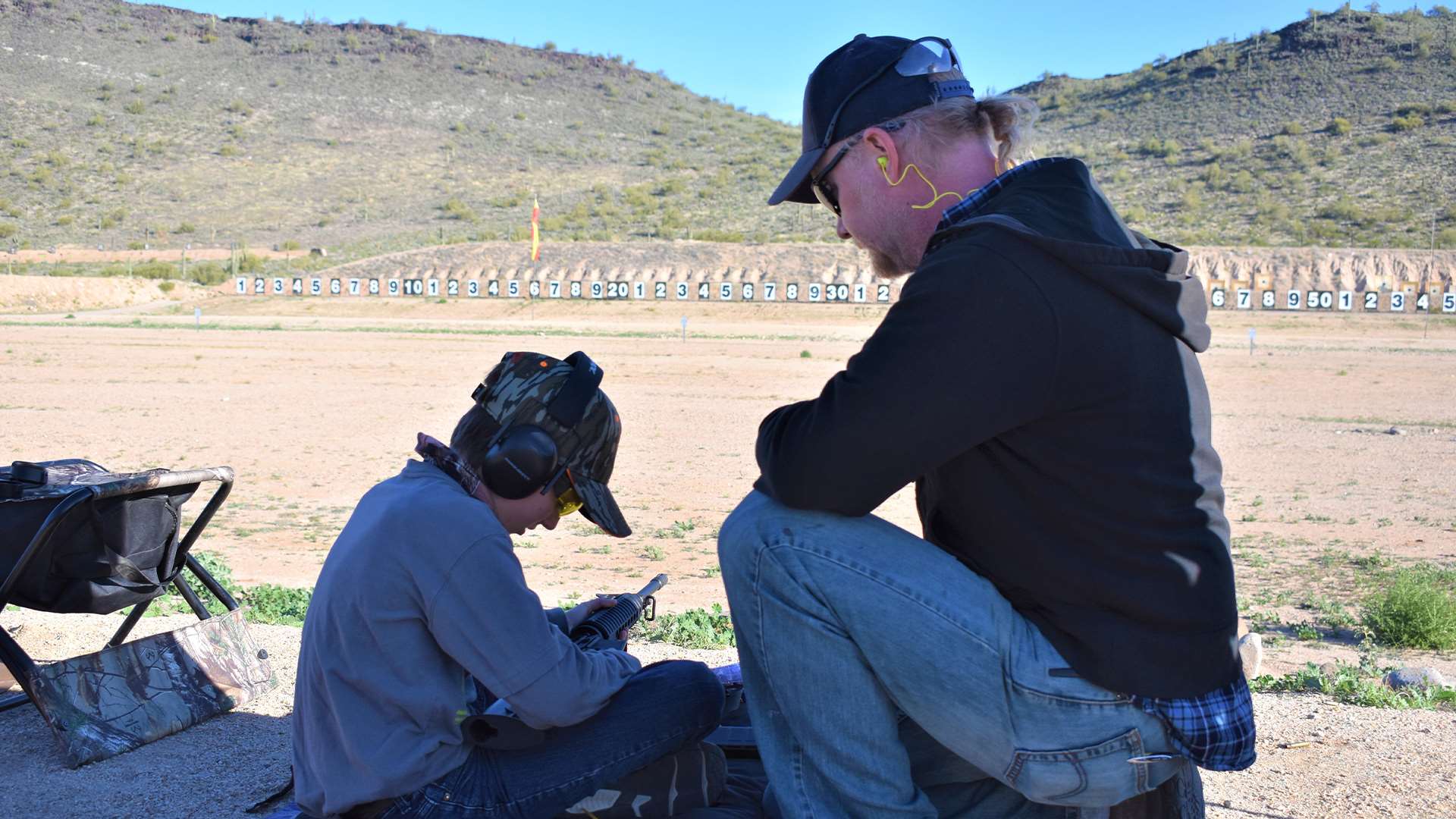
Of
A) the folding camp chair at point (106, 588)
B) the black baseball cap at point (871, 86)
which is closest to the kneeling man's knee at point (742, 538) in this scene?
the black baseball cap at point (871, 86)

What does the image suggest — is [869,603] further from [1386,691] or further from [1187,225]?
[1187,225]

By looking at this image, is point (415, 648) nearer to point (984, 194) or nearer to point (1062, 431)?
point (1062, 431)

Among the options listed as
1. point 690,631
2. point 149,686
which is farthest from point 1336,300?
point 149,686

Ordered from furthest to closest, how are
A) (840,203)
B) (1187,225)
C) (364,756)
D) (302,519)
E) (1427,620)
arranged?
1. (1187,225)
2. (302,519)
3. (1427,620)
4. (840,203)
5. (364,756)

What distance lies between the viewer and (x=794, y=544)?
222cm

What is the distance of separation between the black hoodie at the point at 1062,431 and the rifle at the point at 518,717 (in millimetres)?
798

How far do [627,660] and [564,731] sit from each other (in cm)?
21

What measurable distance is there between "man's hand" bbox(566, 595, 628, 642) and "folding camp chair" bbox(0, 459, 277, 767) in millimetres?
1310

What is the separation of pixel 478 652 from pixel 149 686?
79.9 inches

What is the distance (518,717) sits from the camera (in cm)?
251

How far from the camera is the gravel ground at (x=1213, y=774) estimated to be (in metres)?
3.18

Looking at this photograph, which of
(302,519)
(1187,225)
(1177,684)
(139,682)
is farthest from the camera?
Answer: (1187,225)

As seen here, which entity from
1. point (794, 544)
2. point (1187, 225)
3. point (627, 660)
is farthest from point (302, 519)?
point (1187, 225)

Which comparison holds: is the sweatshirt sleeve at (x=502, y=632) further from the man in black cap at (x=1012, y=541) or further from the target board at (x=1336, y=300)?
the target board at (x=1336, y=300)
